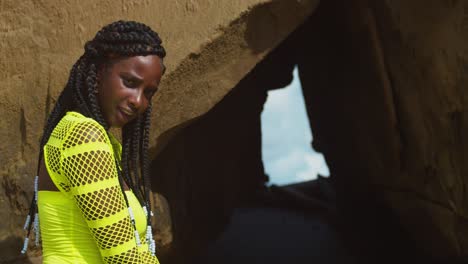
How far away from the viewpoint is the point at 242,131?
5887 millimetres

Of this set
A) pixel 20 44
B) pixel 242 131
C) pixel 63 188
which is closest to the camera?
pixel 63 188

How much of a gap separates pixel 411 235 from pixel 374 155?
2.41 feet

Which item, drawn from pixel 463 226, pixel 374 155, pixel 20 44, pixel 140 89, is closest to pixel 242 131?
pixel 374 155

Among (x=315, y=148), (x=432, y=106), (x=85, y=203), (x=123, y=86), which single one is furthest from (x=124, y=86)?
(x=315, y=148)

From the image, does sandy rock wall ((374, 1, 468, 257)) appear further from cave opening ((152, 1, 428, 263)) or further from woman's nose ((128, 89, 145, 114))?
woman's nose ((128, 89, 145, 114))

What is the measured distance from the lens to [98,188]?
4.31ft

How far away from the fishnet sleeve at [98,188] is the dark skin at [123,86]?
16 cm

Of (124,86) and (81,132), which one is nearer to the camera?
(81,132)

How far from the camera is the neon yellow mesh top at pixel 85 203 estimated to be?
4.30 feet

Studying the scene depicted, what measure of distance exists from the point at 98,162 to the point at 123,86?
27 centimetres

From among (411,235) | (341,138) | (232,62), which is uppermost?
(232,62)

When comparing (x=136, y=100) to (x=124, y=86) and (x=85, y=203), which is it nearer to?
(x=124, y=86)

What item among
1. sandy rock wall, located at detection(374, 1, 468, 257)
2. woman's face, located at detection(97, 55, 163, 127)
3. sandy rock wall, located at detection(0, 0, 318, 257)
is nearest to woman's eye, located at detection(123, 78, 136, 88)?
woman's face, located at detection(97, 55, 163, 127)

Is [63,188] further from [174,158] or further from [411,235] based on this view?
[411,235]
